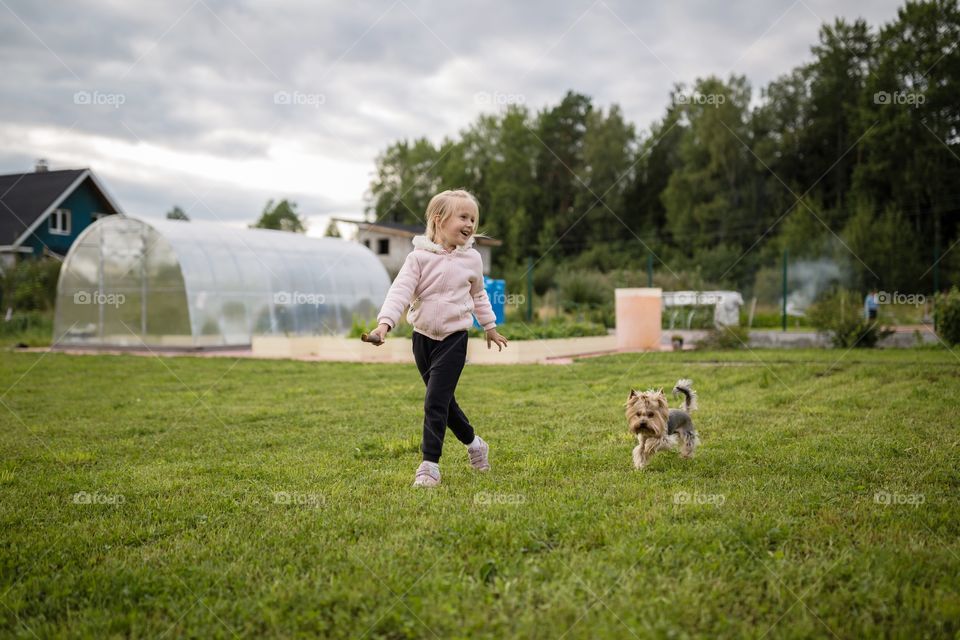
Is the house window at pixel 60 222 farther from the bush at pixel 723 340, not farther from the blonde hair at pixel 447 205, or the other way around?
the blonde hair at pixel 447 205

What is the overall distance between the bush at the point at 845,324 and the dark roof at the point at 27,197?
28.7m

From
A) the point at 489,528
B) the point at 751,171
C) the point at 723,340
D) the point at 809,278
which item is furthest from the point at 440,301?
the point at 751,171

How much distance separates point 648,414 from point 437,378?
57.4 inches

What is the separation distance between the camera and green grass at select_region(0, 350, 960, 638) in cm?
255

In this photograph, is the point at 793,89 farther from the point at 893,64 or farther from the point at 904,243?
the point at 904,243

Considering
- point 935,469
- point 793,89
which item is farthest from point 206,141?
point 793,89

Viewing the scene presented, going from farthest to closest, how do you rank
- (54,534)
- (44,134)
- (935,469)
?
1. (44,134)
2. (935,469)
3. (54,534)

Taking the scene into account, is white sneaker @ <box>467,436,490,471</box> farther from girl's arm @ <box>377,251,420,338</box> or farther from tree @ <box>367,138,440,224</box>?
tree @ <box>367,138,440,224</box>

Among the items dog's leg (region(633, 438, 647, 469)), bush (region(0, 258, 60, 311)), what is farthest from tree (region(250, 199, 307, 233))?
dog's leg (region(633, 438, 647, 469))

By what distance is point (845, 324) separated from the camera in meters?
15.1

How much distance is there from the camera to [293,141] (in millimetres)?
15555

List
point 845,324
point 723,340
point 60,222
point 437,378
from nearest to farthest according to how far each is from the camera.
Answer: point 437,378, point 845,324, point 723,340, point 60,222

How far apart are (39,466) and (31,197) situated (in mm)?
30131

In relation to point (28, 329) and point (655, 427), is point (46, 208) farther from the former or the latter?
point (655, 427)
